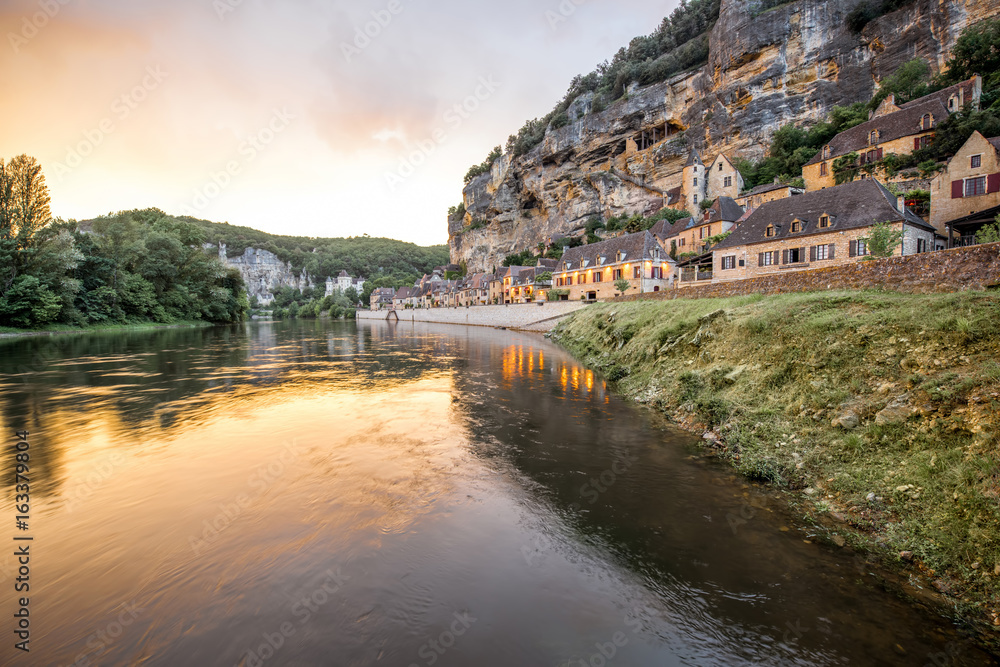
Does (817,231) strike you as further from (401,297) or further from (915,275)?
(401,297)

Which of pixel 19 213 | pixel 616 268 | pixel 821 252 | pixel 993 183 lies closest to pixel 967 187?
pixel 993 183

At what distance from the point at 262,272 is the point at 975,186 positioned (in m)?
192

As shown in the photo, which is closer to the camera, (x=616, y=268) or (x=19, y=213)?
(x=19, y=213)

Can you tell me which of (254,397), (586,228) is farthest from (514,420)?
(586,228)

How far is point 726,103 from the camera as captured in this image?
6147cm

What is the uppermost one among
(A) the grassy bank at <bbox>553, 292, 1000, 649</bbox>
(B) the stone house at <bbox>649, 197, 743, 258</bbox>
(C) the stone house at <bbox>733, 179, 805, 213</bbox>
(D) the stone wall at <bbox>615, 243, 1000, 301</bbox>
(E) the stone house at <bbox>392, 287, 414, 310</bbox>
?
(C) the stone house at <bbox>733, 179, 805, 213</bbox>

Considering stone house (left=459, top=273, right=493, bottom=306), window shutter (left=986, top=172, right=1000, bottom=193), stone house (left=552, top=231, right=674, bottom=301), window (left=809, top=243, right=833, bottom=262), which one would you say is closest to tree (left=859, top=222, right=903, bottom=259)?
window (left=809, top=243, right=833, bottom=262)

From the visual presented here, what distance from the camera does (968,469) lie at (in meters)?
5.22

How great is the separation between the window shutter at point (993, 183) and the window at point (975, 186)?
19cm

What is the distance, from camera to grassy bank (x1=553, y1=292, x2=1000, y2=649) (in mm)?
4895

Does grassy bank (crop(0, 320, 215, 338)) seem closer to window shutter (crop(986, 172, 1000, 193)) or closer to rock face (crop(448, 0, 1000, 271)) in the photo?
rock face (crop(448, 0, 1000, 271))

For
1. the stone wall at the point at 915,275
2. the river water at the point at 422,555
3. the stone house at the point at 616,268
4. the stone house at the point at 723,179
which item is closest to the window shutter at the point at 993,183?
the stone house at the point at 616,268

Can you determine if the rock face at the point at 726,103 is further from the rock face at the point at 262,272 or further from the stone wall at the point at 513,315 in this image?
the rock face at the point at 262,272

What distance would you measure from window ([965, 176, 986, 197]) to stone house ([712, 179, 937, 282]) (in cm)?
555
